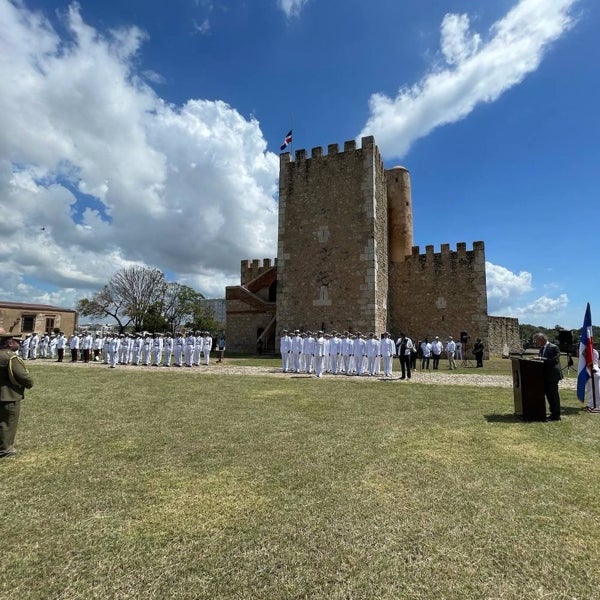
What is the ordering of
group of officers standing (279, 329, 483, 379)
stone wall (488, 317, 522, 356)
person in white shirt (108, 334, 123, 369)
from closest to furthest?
group of officers standing (279, 329, 483, 379), person in white shirt (108, 334, 123, 369), stone wall (488, 317, 522, 356)

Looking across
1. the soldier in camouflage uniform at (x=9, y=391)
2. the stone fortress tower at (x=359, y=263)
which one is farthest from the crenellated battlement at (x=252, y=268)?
the soldier in camouflage uniform at (x=9, y=391)

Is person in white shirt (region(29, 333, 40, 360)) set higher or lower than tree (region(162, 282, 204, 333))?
lower

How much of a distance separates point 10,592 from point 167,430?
159 inches

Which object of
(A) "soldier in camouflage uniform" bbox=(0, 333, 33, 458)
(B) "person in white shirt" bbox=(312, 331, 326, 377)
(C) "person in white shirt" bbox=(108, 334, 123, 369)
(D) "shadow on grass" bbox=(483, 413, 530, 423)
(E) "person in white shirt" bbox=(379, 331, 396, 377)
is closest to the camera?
(A) "soldier in camouflage uniform" bbox=(0, 333, 33, 458)

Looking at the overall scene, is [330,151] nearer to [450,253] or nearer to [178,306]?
[450,253]

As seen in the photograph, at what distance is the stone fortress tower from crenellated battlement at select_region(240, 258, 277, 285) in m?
8.68

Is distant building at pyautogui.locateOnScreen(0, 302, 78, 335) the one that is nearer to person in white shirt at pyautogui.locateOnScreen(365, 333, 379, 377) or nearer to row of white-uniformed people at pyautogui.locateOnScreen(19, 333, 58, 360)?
row of white-uniformed people at pyautogui.locateOnScreen(19, 333, 58, 360)

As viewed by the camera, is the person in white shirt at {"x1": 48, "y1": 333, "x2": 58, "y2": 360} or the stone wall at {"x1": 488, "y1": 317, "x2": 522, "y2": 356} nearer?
the person in white shirt at {"x1": 48, "y1": 333, "x2": 58, "y2": 360}

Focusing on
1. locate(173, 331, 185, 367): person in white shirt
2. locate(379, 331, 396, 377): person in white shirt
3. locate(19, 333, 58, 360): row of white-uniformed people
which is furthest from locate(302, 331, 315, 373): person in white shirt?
locate(19, 333, 58, 360): row of white-uniformed people

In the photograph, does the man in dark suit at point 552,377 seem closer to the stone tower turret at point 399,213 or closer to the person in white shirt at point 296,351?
the person in white shirt at point 296,351

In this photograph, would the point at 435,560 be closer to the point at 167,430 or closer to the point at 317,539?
the point at 317,539

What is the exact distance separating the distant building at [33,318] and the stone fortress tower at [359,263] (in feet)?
100

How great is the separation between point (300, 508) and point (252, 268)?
110ft

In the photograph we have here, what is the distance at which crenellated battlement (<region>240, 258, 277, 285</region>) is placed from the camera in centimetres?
3628
